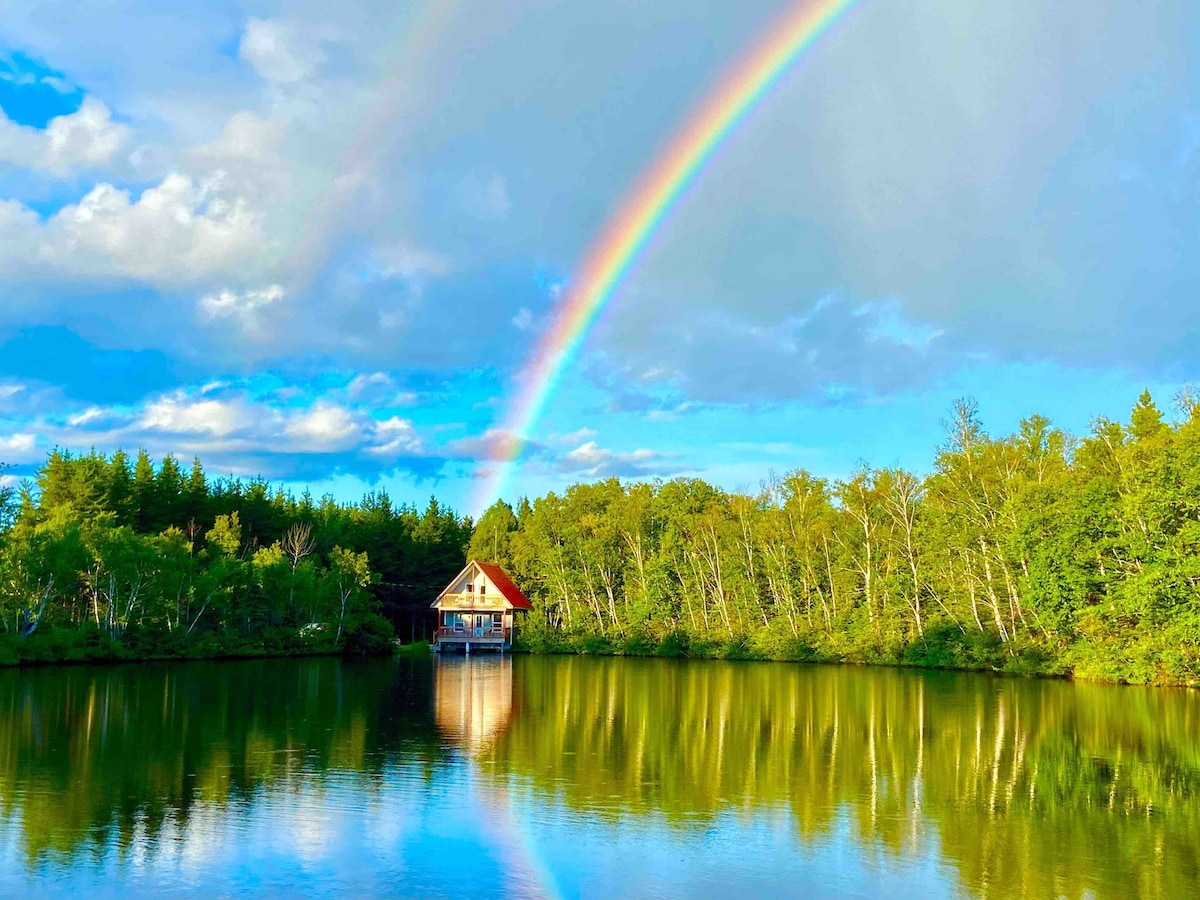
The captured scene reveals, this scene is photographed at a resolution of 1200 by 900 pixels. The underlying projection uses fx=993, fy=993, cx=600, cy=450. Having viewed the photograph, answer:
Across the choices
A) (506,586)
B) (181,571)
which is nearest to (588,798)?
(181,571)

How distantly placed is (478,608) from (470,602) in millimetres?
766

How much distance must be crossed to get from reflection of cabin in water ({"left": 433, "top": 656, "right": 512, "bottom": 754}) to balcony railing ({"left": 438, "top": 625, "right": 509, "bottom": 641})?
690 inches

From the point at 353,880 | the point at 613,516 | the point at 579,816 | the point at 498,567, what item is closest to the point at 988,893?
the point at 579,816

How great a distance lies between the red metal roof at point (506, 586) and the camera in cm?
7394

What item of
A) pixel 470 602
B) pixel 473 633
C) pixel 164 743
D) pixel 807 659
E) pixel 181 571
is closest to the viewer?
pixel 164 743

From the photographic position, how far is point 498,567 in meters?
78.6

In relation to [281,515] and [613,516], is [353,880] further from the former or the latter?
[281,515]

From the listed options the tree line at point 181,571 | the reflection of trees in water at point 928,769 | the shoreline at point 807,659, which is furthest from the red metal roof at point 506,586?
the reflection of trees in water at point 928,769

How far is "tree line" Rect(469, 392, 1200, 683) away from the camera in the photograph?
4075 centimetres

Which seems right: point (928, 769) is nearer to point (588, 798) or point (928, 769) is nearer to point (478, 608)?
point (588, 798)

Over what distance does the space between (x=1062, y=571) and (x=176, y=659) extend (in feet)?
144

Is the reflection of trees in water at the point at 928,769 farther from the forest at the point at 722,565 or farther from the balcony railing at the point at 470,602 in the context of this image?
the balcony railing at the point at 470,602

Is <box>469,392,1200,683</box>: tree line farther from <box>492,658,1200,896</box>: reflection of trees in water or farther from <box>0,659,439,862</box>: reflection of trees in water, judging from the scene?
<box>0,659,439,862</box>: reflection of trees in water

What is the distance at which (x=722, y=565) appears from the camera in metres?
68.0
